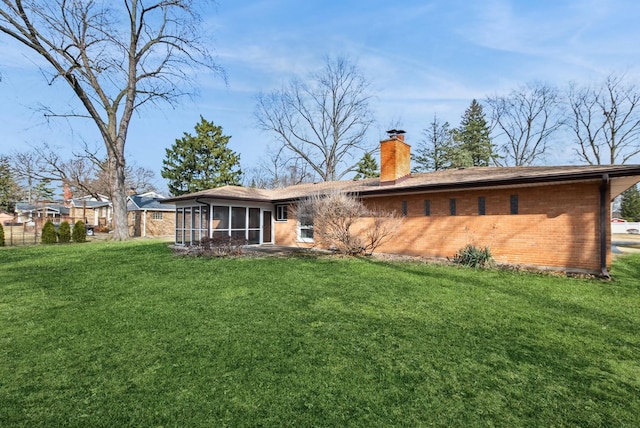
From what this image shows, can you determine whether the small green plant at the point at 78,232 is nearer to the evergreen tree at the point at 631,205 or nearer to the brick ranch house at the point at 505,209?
the brick ranch house at the point at 505,209

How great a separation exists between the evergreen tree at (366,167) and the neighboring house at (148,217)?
17.6 meters

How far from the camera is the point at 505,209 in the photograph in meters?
9.88

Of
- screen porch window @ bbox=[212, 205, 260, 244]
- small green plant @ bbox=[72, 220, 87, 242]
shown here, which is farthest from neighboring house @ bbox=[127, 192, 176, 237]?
screen porch window @ bbox=[212, 205, 260, 244]

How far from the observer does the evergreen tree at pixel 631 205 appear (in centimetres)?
3703

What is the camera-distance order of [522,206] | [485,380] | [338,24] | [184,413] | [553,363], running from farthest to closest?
1. [338,24]
2. [522,206]
3. [553,363]
4. [485,380]
5. [184,413]

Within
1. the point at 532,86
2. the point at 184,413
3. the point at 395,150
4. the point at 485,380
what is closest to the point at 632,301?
the point at 485,380

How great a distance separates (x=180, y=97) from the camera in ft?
63.9

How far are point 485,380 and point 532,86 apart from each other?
35.2m

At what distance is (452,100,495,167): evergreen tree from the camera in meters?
31.6

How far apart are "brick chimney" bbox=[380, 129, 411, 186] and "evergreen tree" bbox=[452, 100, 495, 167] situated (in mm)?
18421

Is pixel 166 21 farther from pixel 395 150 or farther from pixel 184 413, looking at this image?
pixel 184 413

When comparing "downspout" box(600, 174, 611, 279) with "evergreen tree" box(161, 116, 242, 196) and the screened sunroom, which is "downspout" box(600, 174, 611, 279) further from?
"evergreen tree" box(161, 116, 242, 196)

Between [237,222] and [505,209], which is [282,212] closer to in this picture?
[237,222]

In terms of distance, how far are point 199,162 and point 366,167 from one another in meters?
16.7
